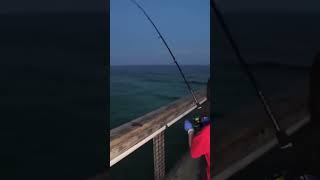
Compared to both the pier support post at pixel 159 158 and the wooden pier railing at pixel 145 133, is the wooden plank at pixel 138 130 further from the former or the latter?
the pier support post at pixel 159 158

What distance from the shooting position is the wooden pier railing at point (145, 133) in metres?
4.43

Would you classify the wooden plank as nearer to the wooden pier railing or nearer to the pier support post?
the wooden pier railing

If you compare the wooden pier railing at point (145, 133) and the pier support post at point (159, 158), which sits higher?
the wooden pier railing at point (145, 133)

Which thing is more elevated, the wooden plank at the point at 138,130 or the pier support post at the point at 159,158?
the wooden plank at the point at 138,130

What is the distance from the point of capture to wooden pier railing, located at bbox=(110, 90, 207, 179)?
174 inches

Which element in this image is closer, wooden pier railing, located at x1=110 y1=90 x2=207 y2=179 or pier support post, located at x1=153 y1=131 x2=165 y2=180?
wooden pier railing, located at x1=110 y1=90 x2=207 y2=179

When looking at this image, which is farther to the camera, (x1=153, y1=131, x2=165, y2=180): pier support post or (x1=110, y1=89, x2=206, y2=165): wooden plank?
(x1=153, y1=131, x2=165, y2=180): pier support post

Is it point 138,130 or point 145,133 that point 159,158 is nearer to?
point 145,133

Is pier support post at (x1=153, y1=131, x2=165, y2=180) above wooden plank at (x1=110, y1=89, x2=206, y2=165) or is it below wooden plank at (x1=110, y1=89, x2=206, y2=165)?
below

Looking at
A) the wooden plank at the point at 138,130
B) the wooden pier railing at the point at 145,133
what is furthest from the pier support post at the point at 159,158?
the wooden plank at the point at 138,130

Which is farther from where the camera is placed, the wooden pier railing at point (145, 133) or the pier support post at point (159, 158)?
the pier support post at point (159, 158)

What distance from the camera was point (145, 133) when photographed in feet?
16.9

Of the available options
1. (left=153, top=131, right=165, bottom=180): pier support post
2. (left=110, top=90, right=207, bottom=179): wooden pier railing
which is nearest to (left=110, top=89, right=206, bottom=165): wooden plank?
(left=110, top=90, right=207, bottom=179): wooden pier railing
